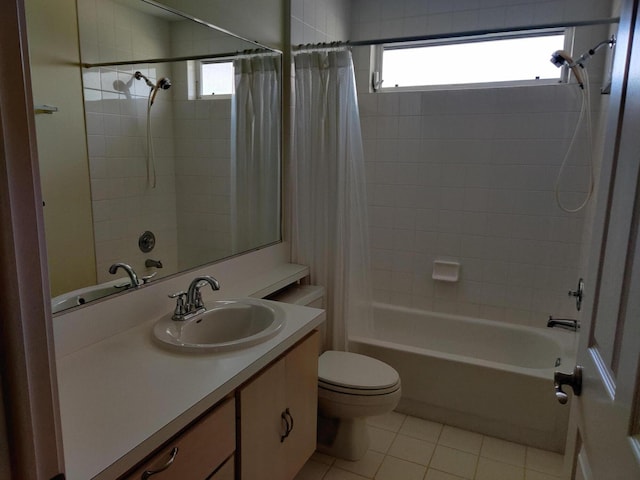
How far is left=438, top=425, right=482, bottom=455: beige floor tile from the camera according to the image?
2330 mm

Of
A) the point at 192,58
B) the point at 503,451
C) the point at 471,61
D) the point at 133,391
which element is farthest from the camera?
the point at 471,61

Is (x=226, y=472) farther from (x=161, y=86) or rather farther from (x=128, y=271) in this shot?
(x=161, y=86)

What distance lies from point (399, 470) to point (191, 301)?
132 centimetres

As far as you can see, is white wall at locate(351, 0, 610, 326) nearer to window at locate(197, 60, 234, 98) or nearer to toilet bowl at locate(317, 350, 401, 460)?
toilet bowl at locate(317, 350, 401, 460)

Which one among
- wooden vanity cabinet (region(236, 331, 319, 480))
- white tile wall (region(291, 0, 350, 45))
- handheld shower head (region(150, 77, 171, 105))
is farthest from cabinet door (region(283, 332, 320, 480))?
white tile wall (region(291, 0, 350, 45))

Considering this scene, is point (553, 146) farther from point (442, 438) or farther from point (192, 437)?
point (192, 437)

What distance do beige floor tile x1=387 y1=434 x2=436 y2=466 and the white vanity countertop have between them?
1.10 meters

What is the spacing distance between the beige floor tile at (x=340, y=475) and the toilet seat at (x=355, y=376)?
0.41m

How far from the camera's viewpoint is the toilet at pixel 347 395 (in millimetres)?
2080

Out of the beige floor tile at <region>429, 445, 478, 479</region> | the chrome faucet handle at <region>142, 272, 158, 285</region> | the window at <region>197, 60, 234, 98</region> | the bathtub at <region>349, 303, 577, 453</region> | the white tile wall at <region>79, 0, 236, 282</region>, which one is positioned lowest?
the beige floor tile at <region>429, 445, 478, 479</region>

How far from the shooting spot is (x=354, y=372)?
2.20m

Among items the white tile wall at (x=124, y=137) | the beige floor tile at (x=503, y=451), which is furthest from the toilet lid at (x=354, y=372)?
the white tile wall at (x=124, y=137)

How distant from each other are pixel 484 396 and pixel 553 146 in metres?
1.55

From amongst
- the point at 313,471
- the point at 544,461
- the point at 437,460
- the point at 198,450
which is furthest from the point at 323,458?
the point at 198,450
